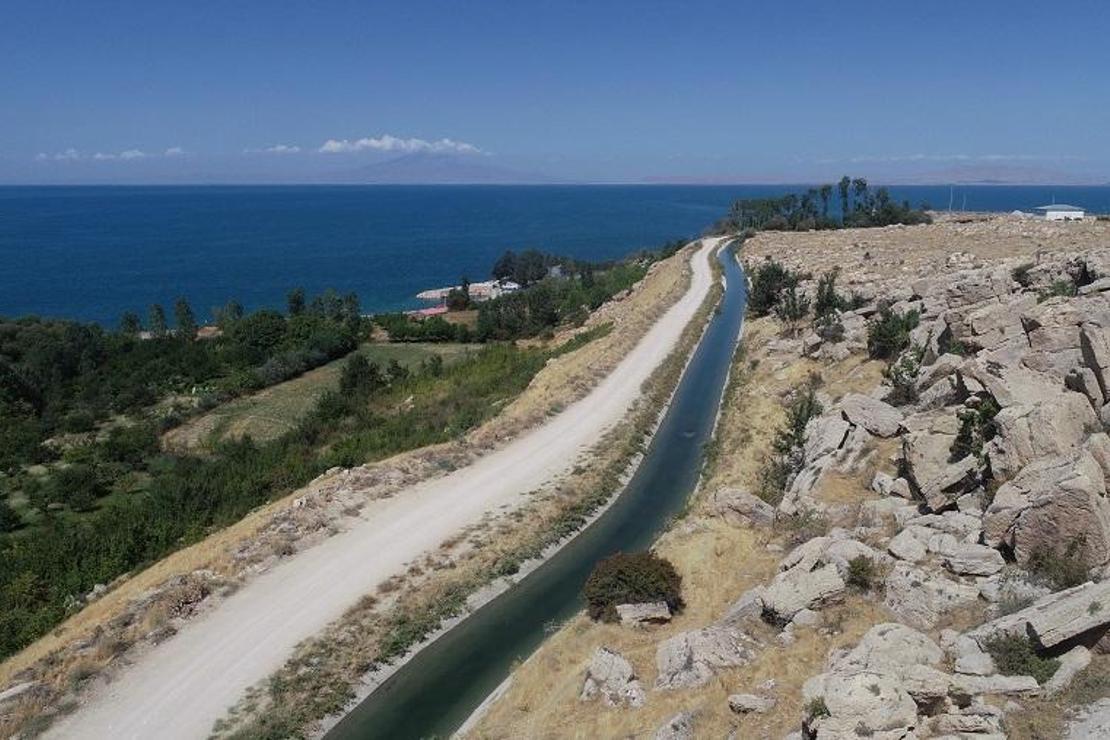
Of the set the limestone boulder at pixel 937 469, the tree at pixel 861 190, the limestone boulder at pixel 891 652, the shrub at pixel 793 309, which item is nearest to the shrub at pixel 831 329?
the shrub at pixel 793 309

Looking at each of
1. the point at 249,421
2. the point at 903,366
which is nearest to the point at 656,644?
the point at 903,366

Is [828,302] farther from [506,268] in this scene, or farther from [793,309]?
[506,268]

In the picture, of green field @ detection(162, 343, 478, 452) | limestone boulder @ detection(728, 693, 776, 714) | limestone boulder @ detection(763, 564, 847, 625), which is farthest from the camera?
green field @ detection(162, 343, 478, 452)

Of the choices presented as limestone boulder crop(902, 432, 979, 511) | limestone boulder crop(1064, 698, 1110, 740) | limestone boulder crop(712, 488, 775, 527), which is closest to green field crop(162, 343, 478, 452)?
limestone boulder crop(712, 488, 775, 527)

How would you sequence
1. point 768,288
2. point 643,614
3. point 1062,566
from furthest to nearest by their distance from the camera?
point 768,288
point 643,614
point 1062,566

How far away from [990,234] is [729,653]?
203ft

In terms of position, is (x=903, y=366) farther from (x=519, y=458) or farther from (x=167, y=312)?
(x=167, y=312)

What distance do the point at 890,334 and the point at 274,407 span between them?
40.5 metres

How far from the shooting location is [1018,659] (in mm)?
11695


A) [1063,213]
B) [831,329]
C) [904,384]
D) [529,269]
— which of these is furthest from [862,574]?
[529,269]

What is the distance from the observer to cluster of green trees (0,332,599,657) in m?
24.3

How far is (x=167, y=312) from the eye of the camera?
129 meters

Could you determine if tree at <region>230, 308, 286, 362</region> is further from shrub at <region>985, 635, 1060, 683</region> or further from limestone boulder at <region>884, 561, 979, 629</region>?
shrub at <region>985, 635, 1060, 683</region>

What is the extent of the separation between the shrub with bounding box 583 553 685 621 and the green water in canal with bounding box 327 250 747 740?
2.16 metres
